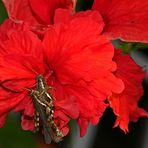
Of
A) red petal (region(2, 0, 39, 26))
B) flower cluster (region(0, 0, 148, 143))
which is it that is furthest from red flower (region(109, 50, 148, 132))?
red petal (region(2, 0, 39, 26))

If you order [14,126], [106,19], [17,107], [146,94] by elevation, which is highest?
[106,19]

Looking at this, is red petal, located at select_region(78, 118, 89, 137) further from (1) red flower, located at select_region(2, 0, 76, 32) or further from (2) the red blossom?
(1) red flower, located at select_region(2, 0, 76, 32)

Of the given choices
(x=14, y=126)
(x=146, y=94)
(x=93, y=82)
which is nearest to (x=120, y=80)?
(x=93, y=82)

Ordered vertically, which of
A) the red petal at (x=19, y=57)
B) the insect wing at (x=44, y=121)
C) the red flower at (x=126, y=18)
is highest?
the red flower at (x=126, y=18)

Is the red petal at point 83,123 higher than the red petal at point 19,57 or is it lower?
lower

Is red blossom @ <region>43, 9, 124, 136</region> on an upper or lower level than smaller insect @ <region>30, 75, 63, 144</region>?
upper

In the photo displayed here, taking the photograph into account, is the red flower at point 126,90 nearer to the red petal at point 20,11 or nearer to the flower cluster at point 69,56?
the flower cluster at point 69,56

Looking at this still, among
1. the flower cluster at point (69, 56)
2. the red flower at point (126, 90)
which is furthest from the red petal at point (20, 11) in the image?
the red flower at point (126, 90)

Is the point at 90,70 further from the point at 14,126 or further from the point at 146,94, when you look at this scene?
the point at 146,94
